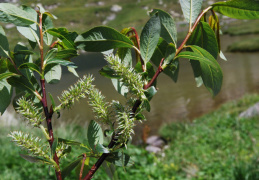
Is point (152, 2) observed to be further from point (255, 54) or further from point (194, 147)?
point (194, 147)

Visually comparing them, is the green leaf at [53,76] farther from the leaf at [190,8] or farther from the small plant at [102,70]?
the leaf at [190,8]

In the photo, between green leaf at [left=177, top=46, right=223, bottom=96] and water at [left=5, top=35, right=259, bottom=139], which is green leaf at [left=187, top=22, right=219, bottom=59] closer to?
green leaf at [left=177, top=46, right=223, bottom=96]

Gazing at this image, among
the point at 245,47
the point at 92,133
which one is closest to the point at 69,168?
the point at 92,133

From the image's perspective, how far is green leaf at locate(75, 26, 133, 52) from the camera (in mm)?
292

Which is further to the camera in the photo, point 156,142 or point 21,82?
point 156,142

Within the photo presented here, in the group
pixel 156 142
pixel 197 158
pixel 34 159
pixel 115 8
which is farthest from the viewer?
pixel 115 8

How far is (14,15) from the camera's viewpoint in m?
0.29

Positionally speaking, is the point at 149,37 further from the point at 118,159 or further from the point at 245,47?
the point at 245,47

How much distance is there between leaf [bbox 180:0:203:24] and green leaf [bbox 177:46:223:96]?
48 mm

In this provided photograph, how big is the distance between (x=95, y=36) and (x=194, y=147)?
12.0ft

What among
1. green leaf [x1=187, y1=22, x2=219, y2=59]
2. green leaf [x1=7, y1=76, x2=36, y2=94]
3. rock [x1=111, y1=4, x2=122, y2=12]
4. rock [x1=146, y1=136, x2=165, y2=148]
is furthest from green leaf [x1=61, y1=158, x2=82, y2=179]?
rock [x1=111, y1=4, x2=122, y2=12]

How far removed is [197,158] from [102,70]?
126 inches

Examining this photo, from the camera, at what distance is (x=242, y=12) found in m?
0.32

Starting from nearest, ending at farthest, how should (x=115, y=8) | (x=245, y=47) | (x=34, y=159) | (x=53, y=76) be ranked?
(x=34, y=159) → (x=53, y=76) → (x=245, y=47) → (x=115, y=8)
